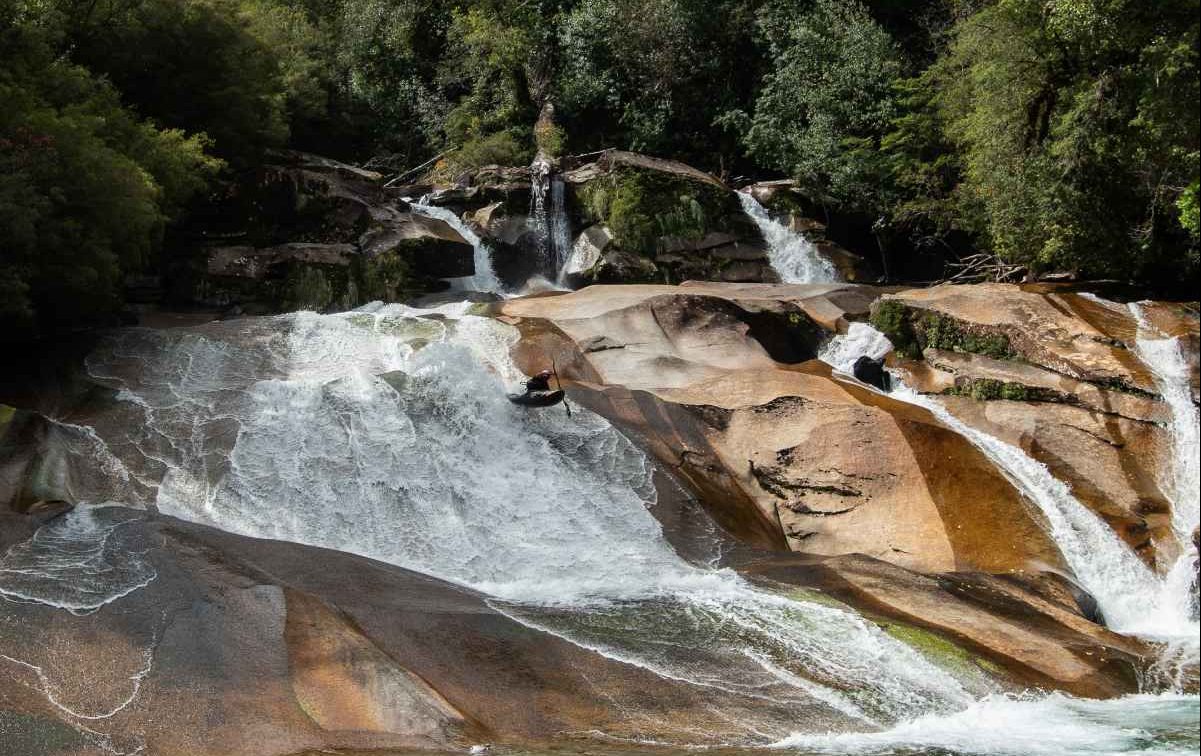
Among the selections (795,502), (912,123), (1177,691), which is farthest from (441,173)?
(1177,691)

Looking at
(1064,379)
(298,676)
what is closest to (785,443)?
(1064,379)

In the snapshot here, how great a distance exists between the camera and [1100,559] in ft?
43.4

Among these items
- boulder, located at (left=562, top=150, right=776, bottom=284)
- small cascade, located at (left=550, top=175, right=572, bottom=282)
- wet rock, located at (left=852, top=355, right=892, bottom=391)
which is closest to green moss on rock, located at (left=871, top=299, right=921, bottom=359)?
wet rock, located at (left=852, top=355, right=892, bottom=391)

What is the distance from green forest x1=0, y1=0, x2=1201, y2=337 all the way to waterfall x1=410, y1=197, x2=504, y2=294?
13.4ft

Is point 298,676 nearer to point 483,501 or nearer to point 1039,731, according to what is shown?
point 483,501

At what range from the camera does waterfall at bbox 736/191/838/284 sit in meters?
25.5

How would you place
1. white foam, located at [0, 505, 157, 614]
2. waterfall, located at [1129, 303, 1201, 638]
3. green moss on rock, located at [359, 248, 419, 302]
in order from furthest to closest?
green moss on rock, located at [359, 248, 419, 302] < waterfall, located at [1129, 303, 1201, 638] < white foam, located at [0, 505, 157, 614]

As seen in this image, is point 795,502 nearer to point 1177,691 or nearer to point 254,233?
point 1177,691

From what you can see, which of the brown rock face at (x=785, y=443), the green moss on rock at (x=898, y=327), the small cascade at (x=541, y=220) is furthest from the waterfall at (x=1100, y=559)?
the small cascade at (x=541, y=220)

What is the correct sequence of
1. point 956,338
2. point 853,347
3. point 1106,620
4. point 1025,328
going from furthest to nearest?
point 853,347 < point 956,338 < point 1025,328 < point 1106,620

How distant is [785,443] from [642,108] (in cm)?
2011

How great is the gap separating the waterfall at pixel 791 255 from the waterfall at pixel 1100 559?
10322 millimetres

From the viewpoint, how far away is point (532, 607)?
1044 centimetres

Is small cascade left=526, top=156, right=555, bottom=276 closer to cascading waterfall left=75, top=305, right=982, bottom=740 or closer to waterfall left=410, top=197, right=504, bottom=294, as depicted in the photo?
waterfall left=410, top=197, right=504, bottom=294
